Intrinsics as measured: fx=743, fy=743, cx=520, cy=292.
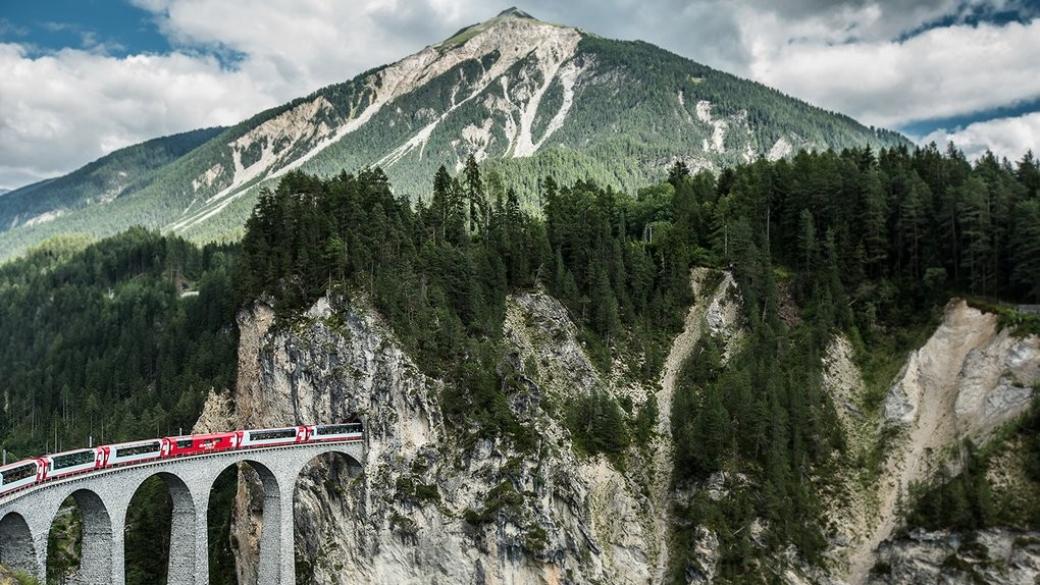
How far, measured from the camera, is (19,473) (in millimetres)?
44531

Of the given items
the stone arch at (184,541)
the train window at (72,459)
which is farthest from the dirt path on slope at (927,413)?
the train window at (72,459)

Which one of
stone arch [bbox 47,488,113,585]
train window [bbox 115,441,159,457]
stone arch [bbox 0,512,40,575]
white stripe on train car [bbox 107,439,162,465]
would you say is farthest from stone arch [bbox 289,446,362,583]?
stone arch [bbox 0,512,40,575]

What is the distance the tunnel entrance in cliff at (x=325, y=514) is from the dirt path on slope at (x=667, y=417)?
26467mm

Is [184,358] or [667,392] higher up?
[184,358]

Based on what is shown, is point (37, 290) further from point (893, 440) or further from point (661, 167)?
point (893, 440)

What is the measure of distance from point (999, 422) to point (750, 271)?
27.5 meters

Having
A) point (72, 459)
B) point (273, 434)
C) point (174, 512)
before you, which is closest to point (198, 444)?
point (174, 512)

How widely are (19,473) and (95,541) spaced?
324 inches

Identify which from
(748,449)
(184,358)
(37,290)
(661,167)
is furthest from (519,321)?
(37,290)

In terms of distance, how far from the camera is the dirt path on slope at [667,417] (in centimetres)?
6594

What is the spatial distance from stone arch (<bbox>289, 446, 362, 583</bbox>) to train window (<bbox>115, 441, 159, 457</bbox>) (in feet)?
44.8

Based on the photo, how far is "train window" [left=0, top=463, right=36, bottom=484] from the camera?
43469mm

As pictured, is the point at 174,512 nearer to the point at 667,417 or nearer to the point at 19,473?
the point at 19,473

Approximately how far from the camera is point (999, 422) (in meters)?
61.9
